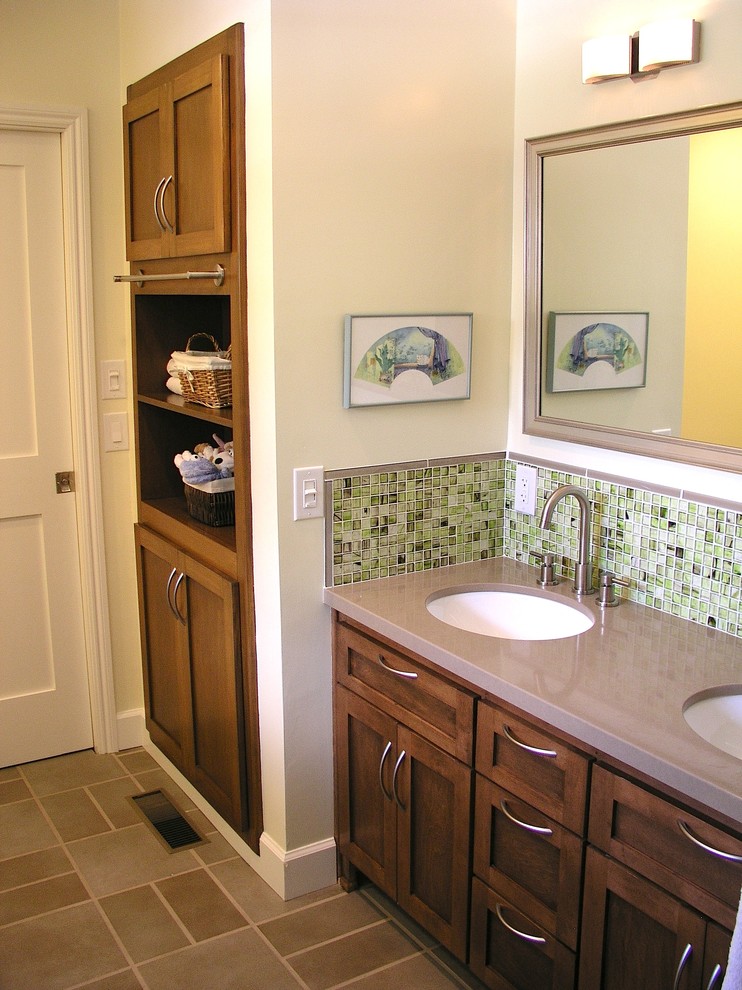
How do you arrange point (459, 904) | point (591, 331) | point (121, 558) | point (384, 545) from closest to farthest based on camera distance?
point (459, 904), point (591, 331), point (384, 545), point (121, 558)

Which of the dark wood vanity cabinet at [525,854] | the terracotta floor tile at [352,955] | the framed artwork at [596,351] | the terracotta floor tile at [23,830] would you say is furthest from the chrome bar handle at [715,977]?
the terracotta floor tile at [23,830]

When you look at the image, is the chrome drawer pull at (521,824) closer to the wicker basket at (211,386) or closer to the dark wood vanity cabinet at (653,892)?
the dark wood vanity cabinet at (653,892)

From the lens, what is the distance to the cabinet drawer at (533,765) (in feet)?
5.92

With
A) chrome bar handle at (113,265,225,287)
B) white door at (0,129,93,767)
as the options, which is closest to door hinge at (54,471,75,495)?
white door at (0,129,93,767)

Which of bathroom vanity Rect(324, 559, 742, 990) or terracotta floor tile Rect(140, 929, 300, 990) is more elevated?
bathroom vanity Rect(324, 559, 742, 990)

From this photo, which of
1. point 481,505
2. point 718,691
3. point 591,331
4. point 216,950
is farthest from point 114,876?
point 591,331

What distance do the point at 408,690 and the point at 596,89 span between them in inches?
57.7

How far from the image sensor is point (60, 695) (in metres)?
3.32

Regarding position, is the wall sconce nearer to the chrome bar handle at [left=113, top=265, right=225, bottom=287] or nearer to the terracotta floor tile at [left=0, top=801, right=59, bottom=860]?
the chrome bar handle at [left=113, top=265, right=225, bottom=287]

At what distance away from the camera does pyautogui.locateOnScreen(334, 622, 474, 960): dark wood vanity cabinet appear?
2.14 metres

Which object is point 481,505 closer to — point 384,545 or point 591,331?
point 384,545

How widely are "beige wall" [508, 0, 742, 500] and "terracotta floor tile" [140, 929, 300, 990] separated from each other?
1.44 meters

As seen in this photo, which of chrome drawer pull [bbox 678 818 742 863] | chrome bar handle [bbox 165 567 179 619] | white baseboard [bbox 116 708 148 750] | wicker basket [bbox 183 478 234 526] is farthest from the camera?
white baseboard [bbox 116 708 148 750]

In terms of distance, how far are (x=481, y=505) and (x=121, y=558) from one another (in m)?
1.31
